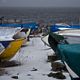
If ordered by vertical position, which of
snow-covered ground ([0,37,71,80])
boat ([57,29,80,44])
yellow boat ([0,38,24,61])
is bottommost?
snow-covered ground ([0,37,71,80])

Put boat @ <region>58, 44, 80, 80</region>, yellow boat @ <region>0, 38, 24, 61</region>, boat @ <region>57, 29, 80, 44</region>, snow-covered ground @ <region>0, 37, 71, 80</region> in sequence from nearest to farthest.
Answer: boat @ <region>58, 44, 80, 80</region> < snow-covered ground @ <region>0, 37, 71, 80</region> < boat @ <region>57, 29, 80, 44</region> < yellow boat @ <region>0, 38, 24, 61</region>

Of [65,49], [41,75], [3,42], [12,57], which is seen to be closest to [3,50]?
[3,42]

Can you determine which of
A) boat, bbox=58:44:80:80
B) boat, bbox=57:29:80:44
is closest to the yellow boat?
boat, bbox=57:29:80:44

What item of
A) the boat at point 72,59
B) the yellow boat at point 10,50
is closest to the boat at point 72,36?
the yellow boat at point 10,50

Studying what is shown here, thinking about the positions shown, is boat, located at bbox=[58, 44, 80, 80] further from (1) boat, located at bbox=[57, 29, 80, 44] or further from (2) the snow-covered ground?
(1) boat, located at bbox=[57, 29, 80, 44]

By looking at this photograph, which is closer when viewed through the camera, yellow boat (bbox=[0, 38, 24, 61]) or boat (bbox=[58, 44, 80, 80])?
boat (bbox=[58, 44, 80, 80])

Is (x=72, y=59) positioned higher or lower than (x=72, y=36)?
higher

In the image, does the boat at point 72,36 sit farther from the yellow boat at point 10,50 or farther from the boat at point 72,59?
the boat at point 72,59

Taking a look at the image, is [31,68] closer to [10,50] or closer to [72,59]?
[10,50]

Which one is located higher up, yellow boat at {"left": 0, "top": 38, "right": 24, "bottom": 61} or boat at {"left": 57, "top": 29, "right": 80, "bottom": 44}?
boat at {"left": 57, "top": 29, "right": 80, "bottom": 44}

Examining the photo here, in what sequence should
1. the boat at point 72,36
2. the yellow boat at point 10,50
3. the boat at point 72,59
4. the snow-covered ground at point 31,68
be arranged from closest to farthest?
1. the boat at point 72,59
2. the snow-covered ground at point 31,68
3. the boat at point 72,36
4. the yellow boat at point 10,50

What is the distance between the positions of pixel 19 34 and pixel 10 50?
2709 millimetres

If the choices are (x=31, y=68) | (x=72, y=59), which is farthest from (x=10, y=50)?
(x=72, y=59)

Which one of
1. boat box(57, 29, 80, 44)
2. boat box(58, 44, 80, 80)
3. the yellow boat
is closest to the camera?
boat box(58, 44, 80, 80)
